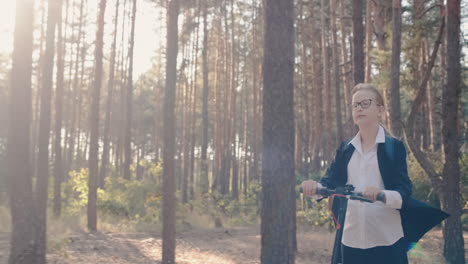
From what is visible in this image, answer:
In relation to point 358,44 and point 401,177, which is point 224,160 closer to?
point 358,44

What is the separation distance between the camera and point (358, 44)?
12289mm

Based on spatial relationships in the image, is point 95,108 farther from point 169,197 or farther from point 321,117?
point 321,117

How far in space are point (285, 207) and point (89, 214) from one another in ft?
42.4

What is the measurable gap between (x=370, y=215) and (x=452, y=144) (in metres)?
9.23

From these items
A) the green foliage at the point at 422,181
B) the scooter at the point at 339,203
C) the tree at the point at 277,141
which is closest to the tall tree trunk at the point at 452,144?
the green foliage at the point at 422,181

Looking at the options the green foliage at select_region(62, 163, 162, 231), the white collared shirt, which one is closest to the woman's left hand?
the white collared shirt

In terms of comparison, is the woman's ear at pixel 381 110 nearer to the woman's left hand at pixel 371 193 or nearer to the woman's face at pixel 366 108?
the woman's face at pixel 366 108

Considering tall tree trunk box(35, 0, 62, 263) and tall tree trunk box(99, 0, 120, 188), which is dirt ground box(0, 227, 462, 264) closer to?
tall tree trunk box(35, 0, 62, 263)

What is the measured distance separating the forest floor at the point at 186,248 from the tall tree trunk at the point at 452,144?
2.49 feet

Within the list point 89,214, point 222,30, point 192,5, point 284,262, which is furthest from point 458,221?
point 222,30

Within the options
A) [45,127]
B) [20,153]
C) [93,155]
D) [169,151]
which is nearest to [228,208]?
[93,155]

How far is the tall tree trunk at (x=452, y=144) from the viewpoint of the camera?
11.0 metres

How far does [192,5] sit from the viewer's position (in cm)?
2794

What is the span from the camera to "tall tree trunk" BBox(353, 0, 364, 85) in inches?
472
